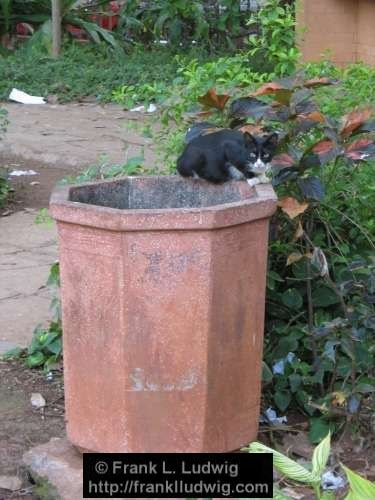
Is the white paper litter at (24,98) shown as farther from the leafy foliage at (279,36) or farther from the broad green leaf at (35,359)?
the broad green leaf at (35,359)

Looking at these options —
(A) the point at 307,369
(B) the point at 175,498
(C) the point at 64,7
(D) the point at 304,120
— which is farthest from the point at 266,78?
(C) the point at 64,7

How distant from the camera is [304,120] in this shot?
4098 mm

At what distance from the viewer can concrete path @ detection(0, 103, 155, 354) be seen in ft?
18.1

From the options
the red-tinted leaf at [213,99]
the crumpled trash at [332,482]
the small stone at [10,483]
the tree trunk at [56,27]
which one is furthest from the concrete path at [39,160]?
the tree trunk at [56,27]

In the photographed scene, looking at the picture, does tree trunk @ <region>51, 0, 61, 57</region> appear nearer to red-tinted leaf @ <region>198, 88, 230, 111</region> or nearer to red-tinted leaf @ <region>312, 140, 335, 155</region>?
red-tinted leaf @ <region>198, 88, 230, 111</region>

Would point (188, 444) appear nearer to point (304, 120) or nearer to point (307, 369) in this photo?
point (307, 369)

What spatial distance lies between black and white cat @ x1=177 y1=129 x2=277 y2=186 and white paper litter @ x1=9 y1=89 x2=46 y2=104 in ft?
27.1

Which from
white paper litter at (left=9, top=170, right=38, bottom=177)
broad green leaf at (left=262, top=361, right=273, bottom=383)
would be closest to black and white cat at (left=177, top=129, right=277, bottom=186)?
broad green leaf at (left=262, top=361, right=273, bottom=383)

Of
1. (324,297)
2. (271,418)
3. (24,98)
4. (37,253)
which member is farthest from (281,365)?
(24,98)

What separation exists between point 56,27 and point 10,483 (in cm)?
1094

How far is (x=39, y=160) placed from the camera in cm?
938

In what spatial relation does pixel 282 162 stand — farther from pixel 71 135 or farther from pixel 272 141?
pixel 71 135

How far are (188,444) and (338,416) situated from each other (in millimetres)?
710

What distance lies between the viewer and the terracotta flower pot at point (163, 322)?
344 centimetres
